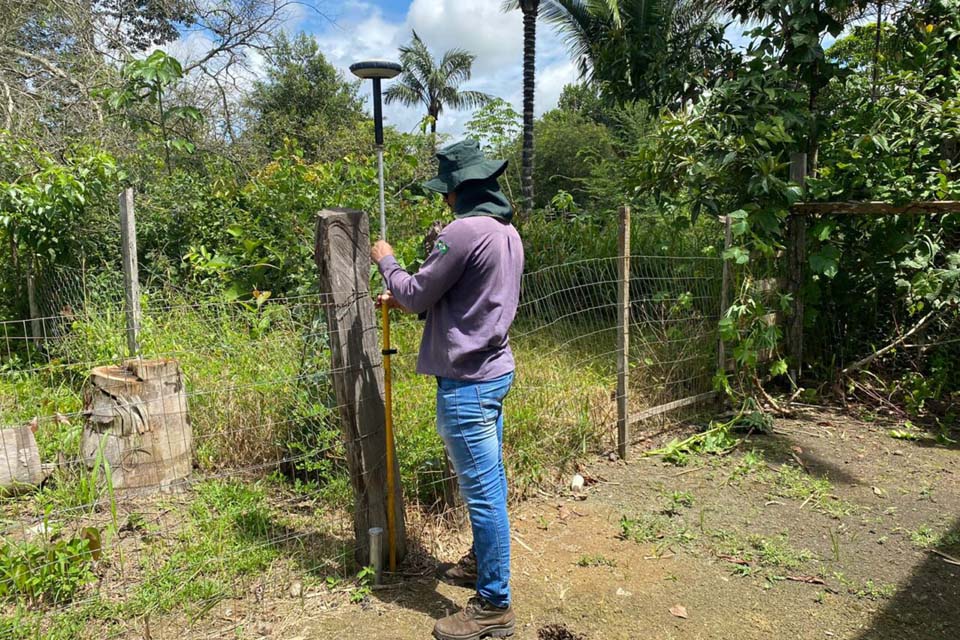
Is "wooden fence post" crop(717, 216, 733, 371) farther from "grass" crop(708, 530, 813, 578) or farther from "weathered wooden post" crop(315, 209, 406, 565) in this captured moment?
"weathered wooden post" crop(315, 209, 406, 565)

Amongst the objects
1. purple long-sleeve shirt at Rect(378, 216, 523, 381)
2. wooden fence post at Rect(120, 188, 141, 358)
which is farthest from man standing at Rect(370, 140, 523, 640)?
wooden fence post at Rect(120, 188, 141, 358)

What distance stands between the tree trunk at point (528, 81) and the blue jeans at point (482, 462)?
14016mm

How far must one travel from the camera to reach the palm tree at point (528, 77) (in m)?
16.5

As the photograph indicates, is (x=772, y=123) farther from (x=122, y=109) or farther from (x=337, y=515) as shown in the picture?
(x=122, y=109)

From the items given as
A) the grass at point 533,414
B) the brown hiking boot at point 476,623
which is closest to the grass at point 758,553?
the grass at point 533,414

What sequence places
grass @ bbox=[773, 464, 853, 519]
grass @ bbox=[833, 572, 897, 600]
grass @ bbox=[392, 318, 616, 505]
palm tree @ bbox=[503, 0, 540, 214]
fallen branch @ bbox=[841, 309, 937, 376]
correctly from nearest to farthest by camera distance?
grass @ bbox=[833, 572, 897, 600] → grass @ bbox=[392, 318, 616, 505] → grass @ bbox=[773, 464, 853, 519] → fallen branch @ bbox=[841, 309, 937, 376] → palm tree @ bbox=[503, 0, 540, 214]

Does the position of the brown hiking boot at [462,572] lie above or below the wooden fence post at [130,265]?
below

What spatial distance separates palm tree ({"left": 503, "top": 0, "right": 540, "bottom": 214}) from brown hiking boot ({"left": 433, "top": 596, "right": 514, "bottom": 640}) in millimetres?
14154

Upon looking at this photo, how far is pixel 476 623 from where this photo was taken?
8.89 feet

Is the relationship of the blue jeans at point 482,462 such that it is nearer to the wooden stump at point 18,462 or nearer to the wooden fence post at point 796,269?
the wooden stump at point 18,462

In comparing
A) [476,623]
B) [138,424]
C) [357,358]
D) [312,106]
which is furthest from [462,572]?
[312,106]

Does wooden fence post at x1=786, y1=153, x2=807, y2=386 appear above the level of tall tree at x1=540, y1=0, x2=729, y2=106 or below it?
below

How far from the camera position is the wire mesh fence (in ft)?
9.21

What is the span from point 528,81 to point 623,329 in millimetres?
13821
